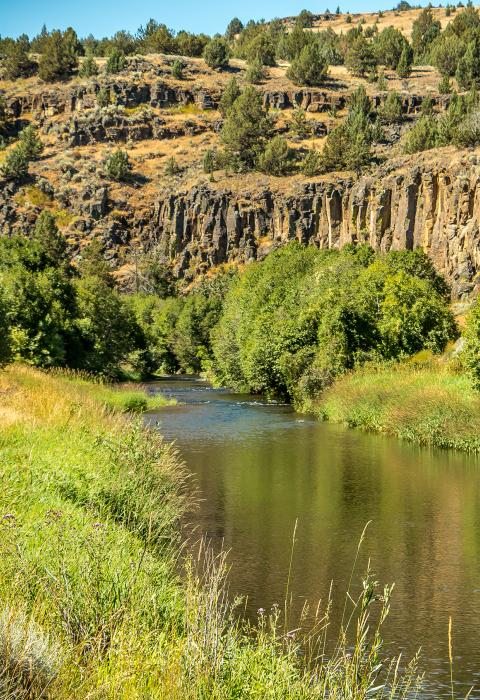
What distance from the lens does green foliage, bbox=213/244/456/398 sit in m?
49.7

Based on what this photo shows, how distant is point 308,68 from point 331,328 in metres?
132

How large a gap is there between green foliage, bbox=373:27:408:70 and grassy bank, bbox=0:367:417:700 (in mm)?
183611

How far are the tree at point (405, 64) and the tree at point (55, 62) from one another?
71.8 meters

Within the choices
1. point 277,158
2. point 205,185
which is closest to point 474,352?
point 277,158

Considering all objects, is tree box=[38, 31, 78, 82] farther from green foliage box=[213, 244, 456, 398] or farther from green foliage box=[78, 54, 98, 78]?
green foliage box=[213, 244, 456, 398]

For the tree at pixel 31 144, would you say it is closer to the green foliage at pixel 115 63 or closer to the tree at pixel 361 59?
the green foliage at pixel 115 63

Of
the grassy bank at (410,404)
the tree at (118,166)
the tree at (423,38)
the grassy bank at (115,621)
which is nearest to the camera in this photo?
the grassy bank at (115,621)

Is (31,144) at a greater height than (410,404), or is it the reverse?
(31,144)

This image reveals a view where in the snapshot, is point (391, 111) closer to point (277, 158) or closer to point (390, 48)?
point (277, 158)

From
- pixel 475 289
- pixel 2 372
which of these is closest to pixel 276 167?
pixel 475 289

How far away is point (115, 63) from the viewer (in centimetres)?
17588

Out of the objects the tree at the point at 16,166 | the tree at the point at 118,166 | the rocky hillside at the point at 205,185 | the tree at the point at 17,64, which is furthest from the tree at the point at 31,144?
the tree at the point at 17,64

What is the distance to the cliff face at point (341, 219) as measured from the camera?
96188mm

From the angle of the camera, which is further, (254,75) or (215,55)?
(215,55)
